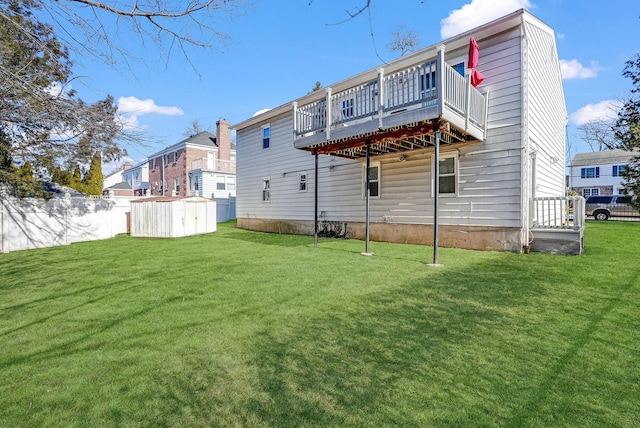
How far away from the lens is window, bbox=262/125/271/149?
1518cm

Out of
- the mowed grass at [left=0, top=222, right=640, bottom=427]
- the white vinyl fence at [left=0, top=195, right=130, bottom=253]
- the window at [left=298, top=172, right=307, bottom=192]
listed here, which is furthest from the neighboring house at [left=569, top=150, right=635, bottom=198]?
the white vinyl fence at [left=0, top=195, right=130, bottom=253]

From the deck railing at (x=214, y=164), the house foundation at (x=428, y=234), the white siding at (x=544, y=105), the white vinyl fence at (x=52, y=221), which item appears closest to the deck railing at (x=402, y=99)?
the white siding at (x=544, y=105)

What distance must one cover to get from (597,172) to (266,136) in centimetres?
3785

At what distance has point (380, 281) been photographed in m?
5.37

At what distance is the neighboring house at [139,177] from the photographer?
37875mm

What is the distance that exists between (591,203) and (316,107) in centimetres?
2529

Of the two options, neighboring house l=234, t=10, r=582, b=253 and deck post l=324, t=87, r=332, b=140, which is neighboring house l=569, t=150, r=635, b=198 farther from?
deck post l=324, t=87, r=332, b=140

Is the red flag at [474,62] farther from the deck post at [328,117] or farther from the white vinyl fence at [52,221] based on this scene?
the white vinyl fence at [52,221]

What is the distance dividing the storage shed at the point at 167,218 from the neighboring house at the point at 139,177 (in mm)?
25307

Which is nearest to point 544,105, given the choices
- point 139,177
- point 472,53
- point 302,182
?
point 472,53

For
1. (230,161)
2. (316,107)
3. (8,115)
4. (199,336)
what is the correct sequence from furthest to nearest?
(230,161), (316,107), (8,115), (199,336)

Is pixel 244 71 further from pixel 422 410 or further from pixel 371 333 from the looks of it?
pixel 422 410

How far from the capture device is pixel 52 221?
1148 centimetres

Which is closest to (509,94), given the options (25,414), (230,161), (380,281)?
(380,281)
